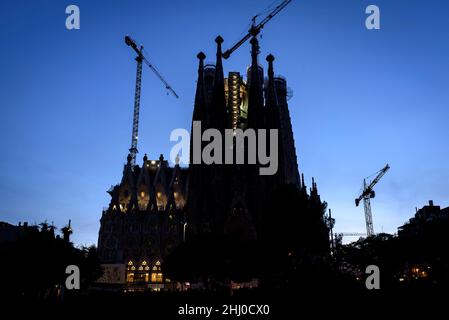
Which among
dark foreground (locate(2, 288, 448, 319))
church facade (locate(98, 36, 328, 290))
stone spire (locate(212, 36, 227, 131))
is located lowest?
dark foreground (locate(2, 288, 448, 319))

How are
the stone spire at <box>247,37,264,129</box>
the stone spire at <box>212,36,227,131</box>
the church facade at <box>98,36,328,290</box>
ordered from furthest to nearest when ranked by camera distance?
the stone spire at <box>212,36,227,131</box> → the stone spire at <box>247,37,264,129</box> → the church facade at <box>98,36,328,290</box>

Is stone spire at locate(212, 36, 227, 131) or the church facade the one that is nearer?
the church facade

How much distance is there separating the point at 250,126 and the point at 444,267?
49.8 m

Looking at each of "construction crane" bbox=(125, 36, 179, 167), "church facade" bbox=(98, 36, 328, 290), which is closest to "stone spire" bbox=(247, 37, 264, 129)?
"church facade" bbox=(98, 36, 328, 290)

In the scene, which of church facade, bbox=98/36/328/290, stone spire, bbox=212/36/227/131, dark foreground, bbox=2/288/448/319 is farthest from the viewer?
stone spire, bbox=212/36/227/131

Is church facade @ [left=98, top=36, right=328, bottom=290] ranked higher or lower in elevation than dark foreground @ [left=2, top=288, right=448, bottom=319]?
higher

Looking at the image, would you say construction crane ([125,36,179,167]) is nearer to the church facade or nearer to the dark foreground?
the church facade
